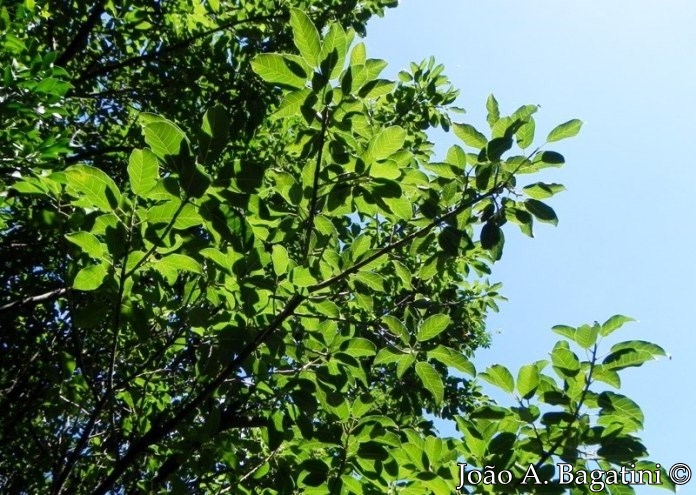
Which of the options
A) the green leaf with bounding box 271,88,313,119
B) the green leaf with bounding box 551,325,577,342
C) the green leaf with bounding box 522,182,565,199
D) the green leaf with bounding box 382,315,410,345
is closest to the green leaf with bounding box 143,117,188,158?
the green leaf with bounding box 271,88,313,119

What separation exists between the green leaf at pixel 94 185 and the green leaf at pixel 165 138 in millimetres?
251

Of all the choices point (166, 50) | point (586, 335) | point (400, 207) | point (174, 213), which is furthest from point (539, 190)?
point (166, 50)

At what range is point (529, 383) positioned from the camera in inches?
90.5

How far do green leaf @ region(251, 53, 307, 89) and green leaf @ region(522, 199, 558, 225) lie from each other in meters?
1.05

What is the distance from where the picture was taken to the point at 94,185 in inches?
67.9

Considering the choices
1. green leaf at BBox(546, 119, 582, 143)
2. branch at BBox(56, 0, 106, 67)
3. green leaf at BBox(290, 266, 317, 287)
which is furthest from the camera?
branch at BBox(56, 0, 106, 67)

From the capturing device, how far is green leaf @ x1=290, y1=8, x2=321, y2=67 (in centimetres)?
179

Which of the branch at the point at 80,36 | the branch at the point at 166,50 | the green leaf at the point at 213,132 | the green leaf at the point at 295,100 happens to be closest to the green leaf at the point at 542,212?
the green leaf at the point at 295,100

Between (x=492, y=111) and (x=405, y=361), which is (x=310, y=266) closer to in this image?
(x=405, y=361)

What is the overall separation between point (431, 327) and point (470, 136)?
0.85 meters

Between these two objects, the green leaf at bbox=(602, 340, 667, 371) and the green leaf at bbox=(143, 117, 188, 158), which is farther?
the green leaf at bbox=(602, 340, 667, 371)

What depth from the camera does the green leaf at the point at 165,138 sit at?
158 cm

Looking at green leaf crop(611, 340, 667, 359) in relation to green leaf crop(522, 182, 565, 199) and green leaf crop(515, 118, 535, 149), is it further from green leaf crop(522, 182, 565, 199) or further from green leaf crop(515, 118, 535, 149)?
green leaf crop(515, 118, 535, 149)

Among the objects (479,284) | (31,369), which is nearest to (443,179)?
(479,284)
